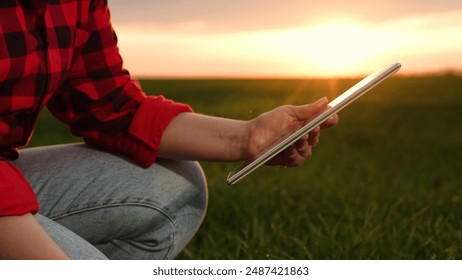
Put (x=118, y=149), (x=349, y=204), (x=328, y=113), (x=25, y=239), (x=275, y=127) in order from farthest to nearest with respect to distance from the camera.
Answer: (x=349, y=204)
(x=118, y=149)
(x=275, y=127)
(x=328, y=113)
(x=25, y=239)

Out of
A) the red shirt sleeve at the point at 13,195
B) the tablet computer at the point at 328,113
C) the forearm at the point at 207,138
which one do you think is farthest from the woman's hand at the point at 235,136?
the red shirt sleeve at the point at 13,195

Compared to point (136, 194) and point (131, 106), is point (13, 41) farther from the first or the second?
point (136, 194)

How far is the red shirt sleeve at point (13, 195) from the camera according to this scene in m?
1.20

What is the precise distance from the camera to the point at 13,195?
121 cm

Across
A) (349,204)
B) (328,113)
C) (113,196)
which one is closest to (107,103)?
(113,196)

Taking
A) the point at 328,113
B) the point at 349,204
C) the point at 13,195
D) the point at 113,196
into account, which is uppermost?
the point at 328,113

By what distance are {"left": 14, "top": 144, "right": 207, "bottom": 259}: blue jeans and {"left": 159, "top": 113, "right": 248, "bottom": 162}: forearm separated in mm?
106

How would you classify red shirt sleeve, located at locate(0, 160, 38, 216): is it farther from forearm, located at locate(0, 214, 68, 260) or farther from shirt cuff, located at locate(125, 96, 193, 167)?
shirt cuff, located at locate(125, 96, 193, 167)

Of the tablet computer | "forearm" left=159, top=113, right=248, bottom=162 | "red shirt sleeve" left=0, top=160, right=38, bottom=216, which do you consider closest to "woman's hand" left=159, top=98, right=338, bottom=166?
"forearm" left=159, top=113, right=248, bottom=162

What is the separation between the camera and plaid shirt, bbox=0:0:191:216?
1.31 meters

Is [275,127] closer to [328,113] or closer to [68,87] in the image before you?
[328,113]

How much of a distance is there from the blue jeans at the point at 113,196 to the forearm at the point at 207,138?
106mm

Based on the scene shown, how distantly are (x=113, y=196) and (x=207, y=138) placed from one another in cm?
25

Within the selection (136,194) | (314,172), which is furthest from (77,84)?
(314,172)
